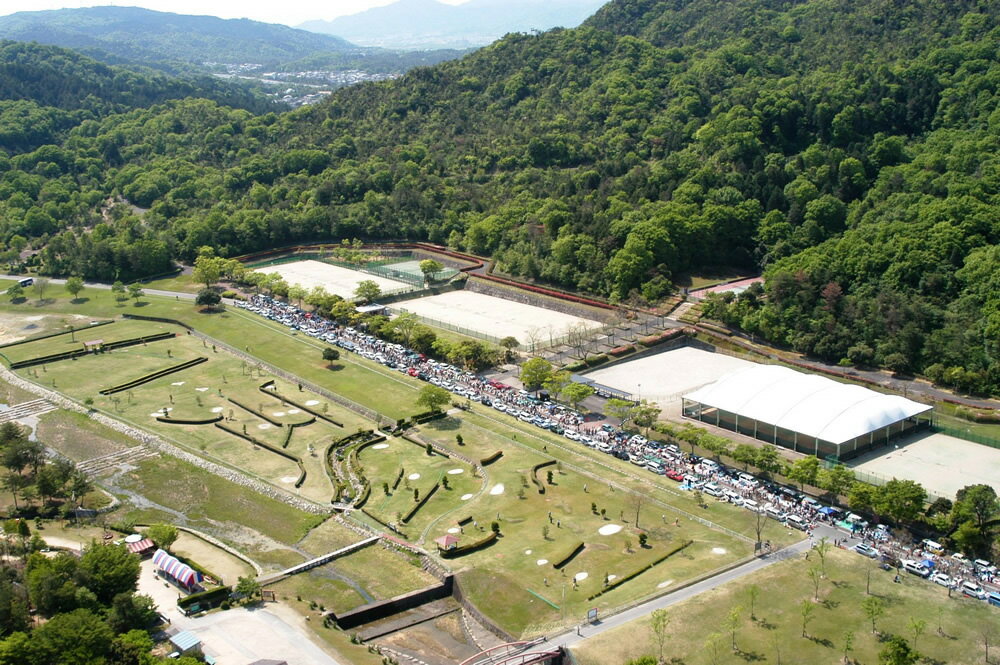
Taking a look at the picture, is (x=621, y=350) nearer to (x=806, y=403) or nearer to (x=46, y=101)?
(x=806, y=403)

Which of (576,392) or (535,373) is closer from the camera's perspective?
(576,392)

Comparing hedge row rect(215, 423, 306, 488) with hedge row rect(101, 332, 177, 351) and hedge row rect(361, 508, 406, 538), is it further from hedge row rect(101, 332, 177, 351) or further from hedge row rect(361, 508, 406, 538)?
hedge row rect(101, 332, 177, 351)

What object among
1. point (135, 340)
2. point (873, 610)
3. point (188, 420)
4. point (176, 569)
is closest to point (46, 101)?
point (135, 340)

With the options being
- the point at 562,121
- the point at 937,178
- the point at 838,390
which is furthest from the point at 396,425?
the point at 562,121

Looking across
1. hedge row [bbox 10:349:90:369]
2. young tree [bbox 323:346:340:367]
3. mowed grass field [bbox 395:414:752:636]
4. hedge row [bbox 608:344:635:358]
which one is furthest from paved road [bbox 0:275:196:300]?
mowed grass field [bbox 395:414:752:636]

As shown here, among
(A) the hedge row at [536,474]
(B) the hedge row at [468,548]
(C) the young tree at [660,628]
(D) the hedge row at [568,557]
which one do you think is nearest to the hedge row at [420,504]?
(B) the hedge row at [468,548]
